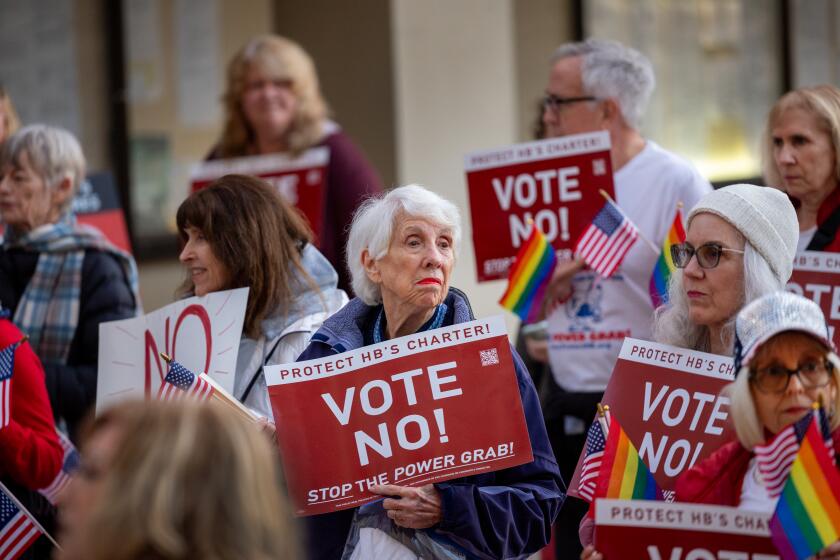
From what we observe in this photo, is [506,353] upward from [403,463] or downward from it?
upward

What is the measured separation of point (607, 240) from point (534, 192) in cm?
51

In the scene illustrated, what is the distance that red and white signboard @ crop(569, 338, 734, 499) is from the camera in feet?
13.2

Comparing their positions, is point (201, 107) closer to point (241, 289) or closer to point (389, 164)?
point (389, 164)

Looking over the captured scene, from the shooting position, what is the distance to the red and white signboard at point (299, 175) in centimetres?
694

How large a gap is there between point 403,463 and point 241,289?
102cm

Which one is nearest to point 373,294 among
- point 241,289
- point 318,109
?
point 241,289

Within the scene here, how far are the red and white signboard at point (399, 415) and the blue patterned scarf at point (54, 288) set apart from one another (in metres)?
1.76

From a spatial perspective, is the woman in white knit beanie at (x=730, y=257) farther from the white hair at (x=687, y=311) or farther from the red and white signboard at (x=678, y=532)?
the red and white signboard at (x=678, y=532)

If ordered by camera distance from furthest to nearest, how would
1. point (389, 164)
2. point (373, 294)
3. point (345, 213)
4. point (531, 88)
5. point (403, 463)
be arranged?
point (531, 88) < point (389, 164) < point (345, 213) < point (373, 294) < point (403, 463)

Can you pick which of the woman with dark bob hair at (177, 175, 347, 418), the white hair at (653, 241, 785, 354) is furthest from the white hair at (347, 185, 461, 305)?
the white hair at (653, 241, 785, 354)

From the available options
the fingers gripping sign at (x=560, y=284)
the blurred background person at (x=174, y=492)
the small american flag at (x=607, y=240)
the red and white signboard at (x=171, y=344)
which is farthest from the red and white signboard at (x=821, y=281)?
the blurred background person at (x=174, y=492)

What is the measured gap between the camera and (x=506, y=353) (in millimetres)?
4016

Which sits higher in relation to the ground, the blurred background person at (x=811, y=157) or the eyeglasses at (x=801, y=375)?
the blurred background person at (x=811, y=157)

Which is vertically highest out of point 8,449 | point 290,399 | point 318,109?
point 318,109
